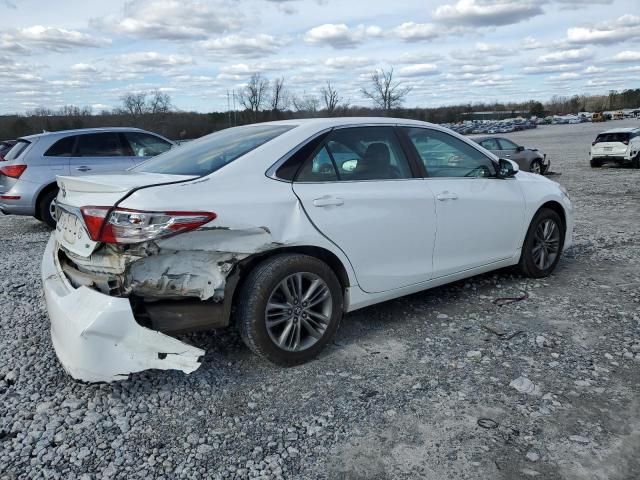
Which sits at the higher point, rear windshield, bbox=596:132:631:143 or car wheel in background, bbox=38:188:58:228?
rear windshield, bbox=596:132:631:143

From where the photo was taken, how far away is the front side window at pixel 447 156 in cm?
430

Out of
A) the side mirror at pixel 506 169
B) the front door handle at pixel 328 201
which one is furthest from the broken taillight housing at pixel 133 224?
the side mirror at pixel 506 169

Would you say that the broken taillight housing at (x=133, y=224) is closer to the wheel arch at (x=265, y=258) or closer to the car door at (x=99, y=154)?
the wheel arch at (x=265, y=258)

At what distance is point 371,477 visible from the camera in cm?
252

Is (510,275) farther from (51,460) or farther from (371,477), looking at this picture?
(51,460)

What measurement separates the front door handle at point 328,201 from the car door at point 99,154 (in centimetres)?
650

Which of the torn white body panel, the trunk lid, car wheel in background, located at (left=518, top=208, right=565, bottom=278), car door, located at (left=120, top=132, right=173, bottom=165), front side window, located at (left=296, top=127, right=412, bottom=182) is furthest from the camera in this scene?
car door, located at (left=120, top=132, right=173, bottom=165)

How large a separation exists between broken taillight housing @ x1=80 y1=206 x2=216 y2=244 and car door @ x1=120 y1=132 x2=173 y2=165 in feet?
22.3

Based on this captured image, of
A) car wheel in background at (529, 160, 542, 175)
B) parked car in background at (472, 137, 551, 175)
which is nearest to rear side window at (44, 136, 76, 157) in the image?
parked car in background at (472, 137, 551, 175)

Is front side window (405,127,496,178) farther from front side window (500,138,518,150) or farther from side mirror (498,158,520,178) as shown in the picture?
front side window (500,138,518,150)

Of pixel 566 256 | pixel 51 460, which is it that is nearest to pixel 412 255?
pixel 51 460

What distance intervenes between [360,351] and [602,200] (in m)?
9.67

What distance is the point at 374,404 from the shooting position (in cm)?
315

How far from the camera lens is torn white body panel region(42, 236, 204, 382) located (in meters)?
2.91
